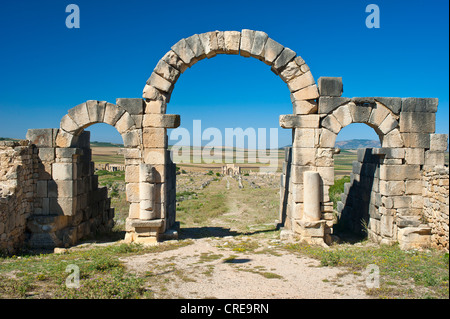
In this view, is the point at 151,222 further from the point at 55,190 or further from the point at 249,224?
the point at 249,224

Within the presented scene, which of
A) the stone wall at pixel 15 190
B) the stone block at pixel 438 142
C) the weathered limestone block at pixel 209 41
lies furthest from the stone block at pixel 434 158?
the stone wall at pixel 15 190

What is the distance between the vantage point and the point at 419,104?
388 inches

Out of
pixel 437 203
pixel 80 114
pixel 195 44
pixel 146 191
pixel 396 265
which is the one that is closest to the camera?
pixel 396 265

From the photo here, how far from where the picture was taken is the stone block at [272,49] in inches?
389

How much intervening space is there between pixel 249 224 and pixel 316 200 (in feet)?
15.9

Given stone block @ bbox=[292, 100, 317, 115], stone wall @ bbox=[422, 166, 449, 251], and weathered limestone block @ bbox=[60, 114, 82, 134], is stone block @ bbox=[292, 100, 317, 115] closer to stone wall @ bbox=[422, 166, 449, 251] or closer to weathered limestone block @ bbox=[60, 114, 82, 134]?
stone wall @ bbox=[422, 166, 449, 251]

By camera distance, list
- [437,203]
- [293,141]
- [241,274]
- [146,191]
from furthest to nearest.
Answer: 1. [293,141]
2. [146,191]
3. [437,203]
4. [241,274]

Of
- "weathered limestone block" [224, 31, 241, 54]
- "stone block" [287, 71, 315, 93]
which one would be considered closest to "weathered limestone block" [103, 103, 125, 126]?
"weathered limestone block" [224, 31, 241, 54]

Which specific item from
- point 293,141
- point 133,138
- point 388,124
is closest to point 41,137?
point 133,138

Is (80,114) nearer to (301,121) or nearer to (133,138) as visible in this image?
(133,138)

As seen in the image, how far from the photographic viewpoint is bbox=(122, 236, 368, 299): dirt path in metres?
5.91

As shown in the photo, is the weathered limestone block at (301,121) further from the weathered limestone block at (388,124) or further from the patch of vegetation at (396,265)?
the patch of vegetation at (396,265)

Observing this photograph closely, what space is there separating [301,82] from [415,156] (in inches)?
154

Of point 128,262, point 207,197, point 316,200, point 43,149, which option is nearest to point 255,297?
point 128,262
